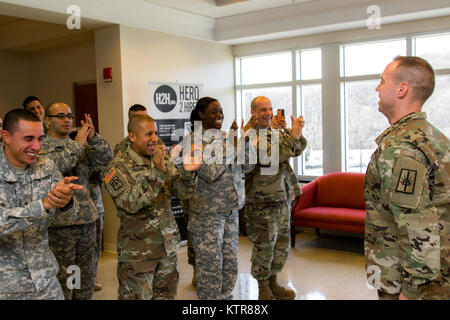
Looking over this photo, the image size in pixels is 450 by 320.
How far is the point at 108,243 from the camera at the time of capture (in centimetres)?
567

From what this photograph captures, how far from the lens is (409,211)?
5.52 feet

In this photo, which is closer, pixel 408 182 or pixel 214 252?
pixel 408 182

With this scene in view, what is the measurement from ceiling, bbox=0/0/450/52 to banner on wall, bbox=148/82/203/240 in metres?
0.78

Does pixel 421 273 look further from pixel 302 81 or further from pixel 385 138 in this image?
pixel 302 81

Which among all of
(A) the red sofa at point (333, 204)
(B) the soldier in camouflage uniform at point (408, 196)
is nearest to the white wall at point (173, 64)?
(A) the red sofa at point (333, 204)

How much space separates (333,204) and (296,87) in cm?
188

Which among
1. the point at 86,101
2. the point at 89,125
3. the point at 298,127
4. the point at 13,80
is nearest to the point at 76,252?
the point at 89,125

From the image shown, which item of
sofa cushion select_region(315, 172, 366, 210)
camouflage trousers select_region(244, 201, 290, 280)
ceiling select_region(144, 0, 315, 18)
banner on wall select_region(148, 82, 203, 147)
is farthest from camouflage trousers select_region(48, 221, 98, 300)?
sofa cushion select_region(315, 172, 366, 210)

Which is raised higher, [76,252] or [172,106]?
[172,106]

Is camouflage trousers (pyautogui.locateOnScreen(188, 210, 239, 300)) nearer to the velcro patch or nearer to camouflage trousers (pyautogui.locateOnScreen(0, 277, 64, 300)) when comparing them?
the velcro patch

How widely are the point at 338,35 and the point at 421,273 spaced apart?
4895 millimetres

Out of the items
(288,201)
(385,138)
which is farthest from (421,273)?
(288,201)

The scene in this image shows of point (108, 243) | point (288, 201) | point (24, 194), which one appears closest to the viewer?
point (24, 194)

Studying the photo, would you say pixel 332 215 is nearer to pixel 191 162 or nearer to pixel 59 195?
pixel 191 162
